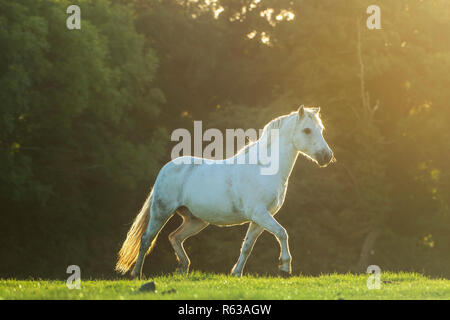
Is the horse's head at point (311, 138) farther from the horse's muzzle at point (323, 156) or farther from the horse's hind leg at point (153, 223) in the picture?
the horse's hind leg at point (153, 223)

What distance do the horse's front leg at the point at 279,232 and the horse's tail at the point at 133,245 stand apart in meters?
2.37

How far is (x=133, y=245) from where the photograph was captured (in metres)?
11.7

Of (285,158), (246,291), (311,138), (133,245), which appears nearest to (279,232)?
(285,158)

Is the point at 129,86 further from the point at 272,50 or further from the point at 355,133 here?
the point at 355,133

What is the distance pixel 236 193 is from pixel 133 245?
7.47ft

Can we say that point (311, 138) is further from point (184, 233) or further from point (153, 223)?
point (153, 223)

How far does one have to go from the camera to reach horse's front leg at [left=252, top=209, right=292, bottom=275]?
987cm

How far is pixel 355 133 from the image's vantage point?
3117 cm

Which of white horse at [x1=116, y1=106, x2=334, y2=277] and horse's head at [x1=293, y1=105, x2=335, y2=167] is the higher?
horse's head at [x1=293, y1=105, x2=335, y2=167]

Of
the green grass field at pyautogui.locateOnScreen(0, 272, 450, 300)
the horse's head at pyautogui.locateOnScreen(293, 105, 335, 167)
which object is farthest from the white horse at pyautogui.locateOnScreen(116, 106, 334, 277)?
the green grass field at pyautogui.locateOnScreen(0, 272, 450, 300)

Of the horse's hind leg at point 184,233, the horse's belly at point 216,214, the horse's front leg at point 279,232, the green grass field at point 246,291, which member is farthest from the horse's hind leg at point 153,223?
the horse's front leg at point 279,232

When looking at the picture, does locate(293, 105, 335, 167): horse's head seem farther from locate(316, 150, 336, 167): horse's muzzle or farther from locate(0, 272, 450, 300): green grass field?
locate(0, 272, 450, 300): green grass field
